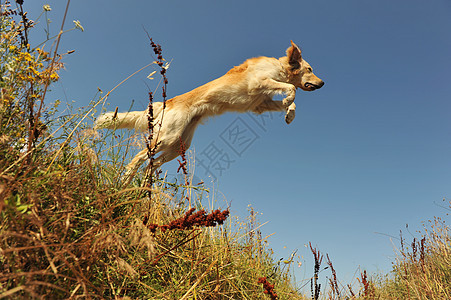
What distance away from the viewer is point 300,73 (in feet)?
21.1

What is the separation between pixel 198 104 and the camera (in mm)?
5324

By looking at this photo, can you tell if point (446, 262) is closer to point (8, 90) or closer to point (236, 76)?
point (236, 76)

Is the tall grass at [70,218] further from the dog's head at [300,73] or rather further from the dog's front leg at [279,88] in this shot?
the dog's head at [300,73]

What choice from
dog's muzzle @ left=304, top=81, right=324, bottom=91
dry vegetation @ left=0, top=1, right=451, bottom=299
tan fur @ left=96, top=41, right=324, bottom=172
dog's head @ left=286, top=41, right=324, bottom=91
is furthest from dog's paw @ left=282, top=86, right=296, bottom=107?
dry vegetation @ left=0, top=1, right=451, bottom=299

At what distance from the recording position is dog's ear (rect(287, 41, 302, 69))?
6.17 metres

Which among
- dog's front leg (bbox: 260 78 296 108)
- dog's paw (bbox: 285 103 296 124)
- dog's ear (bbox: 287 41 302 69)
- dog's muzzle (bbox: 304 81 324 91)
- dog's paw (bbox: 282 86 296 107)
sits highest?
dog's ear (bbox: 287 41 302 69)

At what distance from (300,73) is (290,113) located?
1594 mm

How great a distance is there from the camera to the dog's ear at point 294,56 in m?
6.17

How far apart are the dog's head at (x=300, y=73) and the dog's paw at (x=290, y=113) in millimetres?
1329

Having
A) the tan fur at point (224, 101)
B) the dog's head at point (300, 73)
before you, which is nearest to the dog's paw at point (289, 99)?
the tan fur at point (224, 101)

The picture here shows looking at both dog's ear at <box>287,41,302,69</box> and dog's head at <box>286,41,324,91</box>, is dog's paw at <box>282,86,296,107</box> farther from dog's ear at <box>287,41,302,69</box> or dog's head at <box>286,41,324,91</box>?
dog's ear at <box>287,41,302,69</box>

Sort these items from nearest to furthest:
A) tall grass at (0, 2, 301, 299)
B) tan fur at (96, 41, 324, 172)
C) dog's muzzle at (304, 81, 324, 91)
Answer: tall grass at (0, 2, 301, 299), tan fur at (96, 41, 324, 172), dog's muzzle at (304, 81, 324, 91)

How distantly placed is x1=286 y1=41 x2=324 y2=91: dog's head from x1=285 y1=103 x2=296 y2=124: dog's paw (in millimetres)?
1329

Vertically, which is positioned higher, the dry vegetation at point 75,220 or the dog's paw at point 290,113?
the dog's paw at point 290,113
